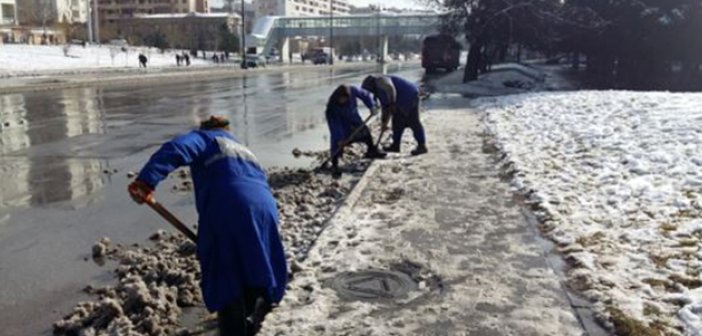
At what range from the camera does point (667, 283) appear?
15.4 feet

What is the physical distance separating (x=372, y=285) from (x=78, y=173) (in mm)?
6485

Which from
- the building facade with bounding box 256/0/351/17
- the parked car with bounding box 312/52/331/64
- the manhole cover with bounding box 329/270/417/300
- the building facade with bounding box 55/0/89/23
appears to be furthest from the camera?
the building facade with bounding box 256/0/351/17

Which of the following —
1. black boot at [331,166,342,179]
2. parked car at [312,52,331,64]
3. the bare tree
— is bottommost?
black boot at [331,166,342,179]

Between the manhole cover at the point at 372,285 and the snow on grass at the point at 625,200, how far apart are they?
1.33 m

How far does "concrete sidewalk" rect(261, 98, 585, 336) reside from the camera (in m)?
4.26

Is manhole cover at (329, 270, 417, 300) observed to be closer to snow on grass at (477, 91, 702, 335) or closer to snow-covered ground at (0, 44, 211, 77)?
snow on grass at (477, 91, 702, 335)

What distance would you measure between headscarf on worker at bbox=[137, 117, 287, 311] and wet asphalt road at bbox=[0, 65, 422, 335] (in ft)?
5.83

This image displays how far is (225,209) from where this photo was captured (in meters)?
3.58

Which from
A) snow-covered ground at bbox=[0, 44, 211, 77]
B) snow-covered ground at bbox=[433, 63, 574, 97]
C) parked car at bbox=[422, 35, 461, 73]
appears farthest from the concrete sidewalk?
snow-covered ground at bbox=[0, 44, 211, 77]

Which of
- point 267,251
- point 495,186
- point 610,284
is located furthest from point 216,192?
point 495,186

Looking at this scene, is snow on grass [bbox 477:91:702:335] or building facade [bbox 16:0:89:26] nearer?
snow on grass [bbox 477:91:702:335]

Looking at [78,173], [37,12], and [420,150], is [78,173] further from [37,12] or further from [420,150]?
[37,12]

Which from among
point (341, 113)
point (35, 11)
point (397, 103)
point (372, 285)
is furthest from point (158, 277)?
point (35, 11)

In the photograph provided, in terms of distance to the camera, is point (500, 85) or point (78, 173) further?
point (500, 85)
